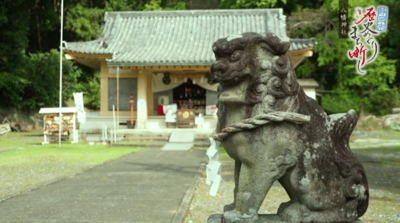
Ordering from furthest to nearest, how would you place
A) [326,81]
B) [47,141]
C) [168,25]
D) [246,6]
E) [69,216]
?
[326,81] < [246,6] < [168,25] < [47,141] < [69,216]

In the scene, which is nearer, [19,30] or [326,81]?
[19,30]

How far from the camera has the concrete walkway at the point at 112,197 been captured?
198 inches

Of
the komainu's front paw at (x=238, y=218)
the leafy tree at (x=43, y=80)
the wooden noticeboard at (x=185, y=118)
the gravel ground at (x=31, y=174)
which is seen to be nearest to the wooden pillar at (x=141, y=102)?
the wooden noticeboard at (x=185, y=118)

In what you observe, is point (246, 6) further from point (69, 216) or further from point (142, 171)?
point (69, 216)

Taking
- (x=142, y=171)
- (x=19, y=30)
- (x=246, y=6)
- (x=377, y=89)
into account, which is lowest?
(x=142, y=171)

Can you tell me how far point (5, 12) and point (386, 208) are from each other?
18405 millimetres

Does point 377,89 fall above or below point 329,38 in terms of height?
below

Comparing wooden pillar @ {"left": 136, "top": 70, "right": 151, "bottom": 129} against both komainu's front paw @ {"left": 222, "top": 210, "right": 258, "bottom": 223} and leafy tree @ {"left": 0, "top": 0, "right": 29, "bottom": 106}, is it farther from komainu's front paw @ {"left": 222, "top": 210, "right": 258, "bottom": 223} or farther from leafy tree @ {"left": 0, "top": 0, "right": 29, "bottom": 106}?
komainu's front paw @ {"left": 222, "top": 210, "right": 258, "bottom": 223}

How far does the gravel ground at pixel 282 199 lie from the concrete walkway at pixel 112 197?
183mm

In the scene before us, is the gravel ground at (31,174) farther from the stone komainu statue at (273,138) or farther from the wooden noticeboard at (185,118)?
the wooden noticeboard at (185,118)

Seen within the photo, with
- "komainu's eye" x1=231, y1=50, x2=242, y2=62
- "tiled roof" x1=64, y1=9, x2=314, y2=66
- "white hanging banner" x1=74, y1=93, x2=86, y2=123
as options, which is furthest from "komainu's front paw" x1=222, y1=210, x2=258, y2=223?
"tiled roof" x1=64, y1=9, x2=314, y2=66

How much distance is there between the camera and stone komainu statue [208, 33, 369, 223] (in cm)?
260

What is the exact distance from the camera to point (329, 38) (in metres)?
22.0

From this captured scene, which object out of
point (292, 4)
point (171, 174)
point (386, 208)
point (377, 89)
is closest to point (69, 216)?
point (171, 174)
